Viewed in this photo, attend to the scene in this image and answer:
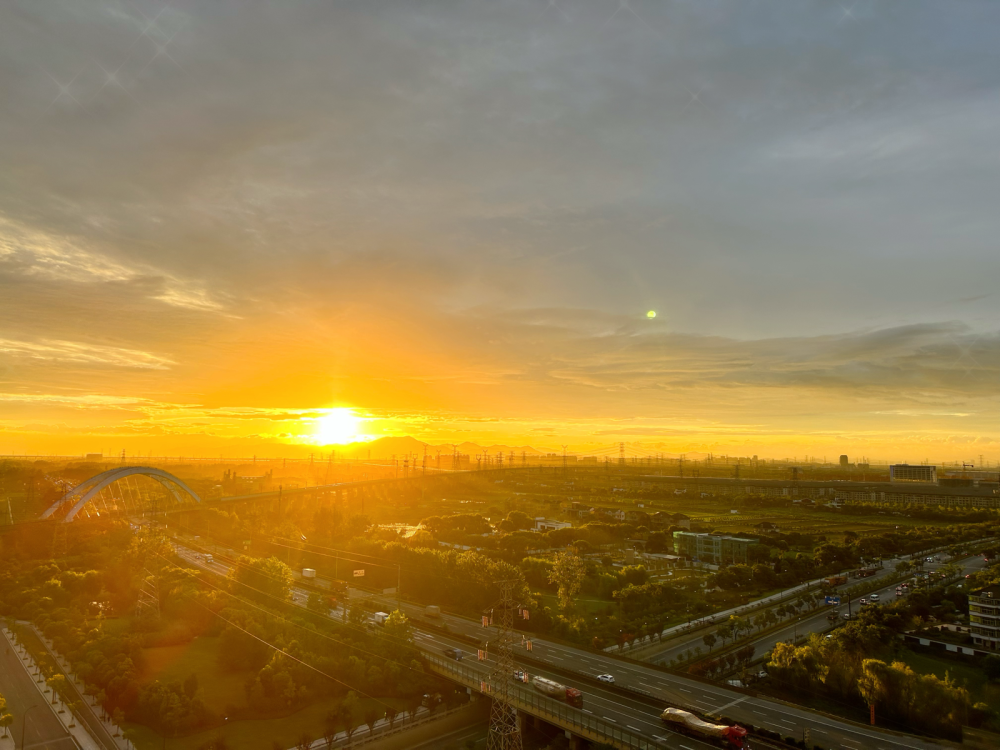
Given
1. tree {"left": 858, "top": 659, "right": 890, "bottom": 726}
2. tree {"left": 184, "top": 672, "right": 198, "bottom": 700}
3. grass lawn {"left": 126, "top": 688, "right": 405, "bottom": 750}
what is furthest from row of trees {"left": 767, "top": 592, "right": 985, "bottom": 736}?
tree {"left": 184, "top": 672, "right": 198, "bottom": 700}

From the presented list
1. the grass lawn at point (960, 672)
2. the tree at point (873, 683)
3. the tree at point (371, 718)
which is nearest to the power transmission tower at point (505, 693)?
the tree at point (371, 718)

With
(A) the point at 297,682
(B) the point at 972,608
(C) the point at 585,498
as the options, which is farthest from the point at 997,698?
(C) the point at 585,498

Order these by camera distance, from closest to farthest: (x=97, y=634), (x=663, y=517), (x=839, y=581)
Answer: (x=97, y=634) → (x=839, y=581) → (x=663, y=517)

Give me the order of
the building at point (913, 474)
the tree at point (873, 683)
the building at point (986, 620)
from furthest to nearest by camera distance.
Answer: the building at point (913, 474) < the building at point (986, 620) < the tree at point (873, 683)

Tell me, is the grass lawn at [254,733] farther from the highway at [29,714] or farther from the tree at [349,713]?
the highway at [29,714]

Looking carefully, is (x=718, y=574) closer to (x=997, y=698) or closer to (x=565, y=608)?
(x=565, y=608)

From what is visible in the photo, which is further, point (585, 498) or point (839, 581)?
point (585, 498)

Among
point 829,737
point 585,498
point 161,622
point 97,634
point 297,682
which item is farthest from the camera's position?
point 585,498
